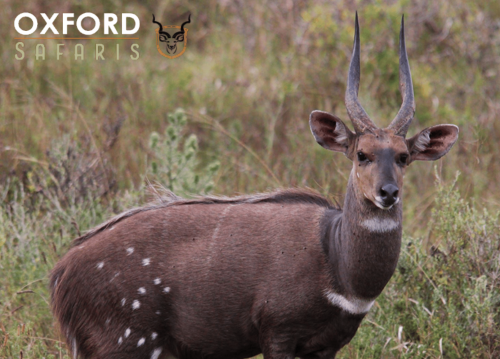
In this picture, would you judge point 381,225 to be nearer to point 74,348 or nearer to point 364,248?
point 364,248

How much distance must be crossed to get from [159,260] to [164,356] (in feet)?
2.06

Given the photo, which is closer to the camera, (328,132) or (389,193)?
(389,193)

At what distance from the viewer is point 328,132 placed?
14.8 ft

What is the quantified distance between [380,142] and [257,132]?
15.4 feet

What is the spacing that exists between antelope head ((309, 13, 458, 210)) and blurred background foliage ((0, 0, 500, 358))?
98 centimetres

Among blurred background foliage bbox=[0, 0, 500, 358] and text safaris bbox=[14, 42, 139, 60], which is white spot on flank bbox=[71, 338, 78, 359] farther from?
text safaris bbox=[14, 42, 139, 60]

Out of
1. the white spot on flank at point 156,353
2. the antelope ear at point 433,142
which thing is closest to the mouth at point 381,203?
the antelope ear at point 433,142

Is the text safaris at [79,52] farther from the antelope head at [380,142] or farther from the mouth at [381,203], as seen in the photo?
the mouth at [381,203]

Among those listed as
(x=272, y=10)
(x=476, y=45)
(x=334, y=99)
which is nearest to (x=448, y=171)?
(x=334, y=99)

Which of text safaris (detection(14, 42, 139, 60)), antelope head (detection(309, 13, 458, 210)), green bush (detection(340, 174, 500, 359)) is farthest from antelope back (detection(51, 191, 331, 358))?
text safaris (detection(14, 42, 139, 60))

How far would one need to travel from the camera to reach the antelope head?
396 cm

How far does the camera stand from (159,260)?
4.48 m

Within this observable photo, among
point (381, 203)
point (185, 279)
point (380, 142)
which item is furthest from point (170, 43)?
point (381, 203)

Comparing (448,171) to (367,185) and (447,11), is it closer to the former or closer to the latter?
(447,11)
